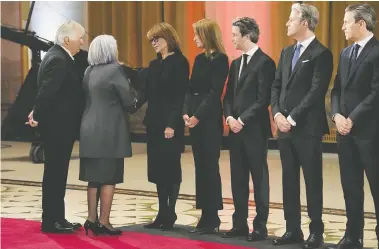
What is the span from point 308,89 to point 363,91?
13.1 inches

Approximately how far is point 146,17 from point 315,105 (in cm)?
713

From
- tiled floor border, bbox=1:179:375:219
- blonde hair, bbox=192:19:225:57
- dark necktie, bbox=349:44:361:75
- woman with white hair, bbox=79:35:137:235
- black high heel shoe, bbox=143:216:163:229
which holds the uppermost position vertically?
blonde hair, bbox=192:19:225:57

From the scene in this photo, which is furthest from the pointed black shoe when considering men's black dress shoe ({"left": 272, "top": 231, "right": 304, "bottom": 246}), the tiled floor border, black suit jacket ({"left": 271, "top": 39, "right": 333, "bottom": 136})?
the tiled floor border

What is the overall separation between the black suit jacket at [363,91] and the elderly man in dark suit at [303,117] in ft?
0.50

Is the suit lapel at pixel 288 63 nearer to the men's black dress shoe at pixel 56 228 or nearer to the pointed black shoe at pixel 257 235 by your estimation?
the pointed black shoe at pixel 257 235

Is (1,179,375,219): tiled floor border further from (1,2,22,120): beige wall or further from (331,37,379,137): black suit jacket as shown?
(1,2,22,120): beige wall

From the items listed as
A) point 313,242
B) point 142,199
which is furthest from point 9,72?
point 313,242

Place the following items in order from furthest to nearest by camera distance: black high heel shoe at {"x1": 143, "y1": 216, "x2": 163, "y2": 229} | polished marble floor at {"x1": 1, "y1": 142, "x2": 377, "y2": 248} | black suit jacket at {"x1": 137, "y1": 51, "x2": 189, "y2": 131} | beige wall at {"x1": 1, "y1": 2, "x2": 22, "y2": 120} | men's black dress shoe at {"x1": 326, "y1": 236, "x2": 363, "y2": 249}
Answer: beige wall at {"x1": 1, "y1": 2, "x2": 22, "y2": 120} < polished marble floor at {"x1": 1, "y1": 142, "x2": 377, "y2": 248} < black high heel shoe at {"x1": 143, "y1": 216, "x2": 163, "y2": 229} < black suit jacket at {"x1": 137, "y1": 51, "x2": 189, "y2": 131} < men's black dress shoe at {"x1": 326, "y1": 236, "x2": 363, "y2": 249}

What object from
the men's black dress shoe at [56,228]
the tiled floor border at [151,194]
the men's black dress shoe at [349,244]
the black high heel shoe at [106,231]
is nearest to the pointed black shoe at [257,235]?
the men's black dress shoe at [349,244]

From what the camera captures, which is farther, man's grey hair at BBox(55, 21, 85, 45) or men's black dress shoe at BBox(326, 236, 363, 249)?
man's grey hair at BBox(55, 21, 85, 45)

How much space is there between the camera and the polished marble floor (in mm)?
5332

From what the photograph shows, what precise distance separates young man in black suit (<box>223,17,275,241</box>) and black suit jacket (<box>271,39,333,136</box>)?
18cm

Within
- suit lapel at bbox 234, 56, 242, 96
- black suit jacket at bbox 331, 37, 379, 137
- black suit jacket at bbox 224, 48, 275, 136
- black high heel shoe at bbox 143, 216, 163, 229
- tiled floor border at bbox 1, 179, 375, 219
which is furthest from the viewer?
tiled floor border at bbox 1, 179, 375, 219

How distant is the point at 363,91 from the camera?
4062 mm
